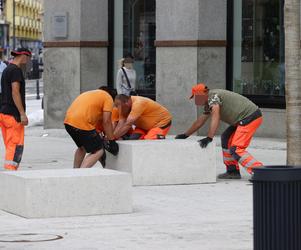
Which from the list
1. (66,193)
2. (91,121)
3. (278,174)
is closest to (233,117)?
(91,121)

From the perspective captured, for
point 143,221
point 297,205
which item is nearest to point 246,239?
point 143,221

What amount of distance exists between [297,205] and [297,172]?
0.77ft

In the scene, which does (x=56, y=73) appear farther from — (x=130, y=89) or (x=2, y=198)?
(x=2, y=198)

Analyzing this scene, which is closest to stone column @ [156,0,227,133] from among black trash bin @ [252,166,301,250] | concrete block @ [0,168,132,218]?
concrete block @ [0,168,132,218]

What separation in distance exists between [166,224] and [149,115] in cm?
467

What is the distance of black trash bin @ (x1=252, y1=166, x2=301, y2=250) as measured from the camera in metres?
7.59

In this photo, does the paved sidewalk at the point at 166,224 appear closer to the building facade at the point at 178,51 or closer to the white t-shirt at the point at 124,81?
the building facade at the point at 178,51

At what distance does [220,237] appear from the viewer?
33.0 feet

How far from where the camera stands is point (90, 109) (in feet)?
46.1

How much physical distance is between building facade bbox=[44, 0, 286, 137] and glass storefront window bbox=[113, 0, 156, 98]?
2 cm

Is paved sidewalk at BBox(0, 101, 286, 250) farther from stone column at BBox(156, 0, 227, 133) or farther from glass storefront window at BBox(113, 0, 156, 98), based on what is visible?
glass storefront window at BBox(113, 0, 156, 98)

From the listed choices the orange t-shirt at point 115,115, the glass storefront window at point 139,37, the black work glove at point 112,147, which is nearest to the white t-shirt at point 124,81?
the glass storefront window at point 139,37

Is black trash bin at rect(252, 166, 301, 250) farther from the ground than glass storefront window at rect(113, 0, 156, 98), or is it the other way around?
glass storefront window at rect(113, 0, 156, 98)

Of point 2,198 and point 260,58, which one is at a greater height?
point 260,58
